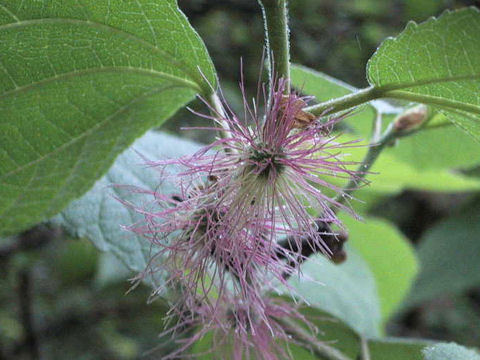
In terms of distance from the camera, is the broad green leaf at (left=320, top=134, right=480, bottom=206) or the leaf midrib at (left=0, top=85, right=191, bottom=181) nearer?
the leaf midrib at (left=0, top=85, right=191, bottom=181)

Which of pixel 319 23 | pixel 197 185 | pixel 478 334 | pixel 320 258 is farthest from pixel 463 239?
pixel 197 185

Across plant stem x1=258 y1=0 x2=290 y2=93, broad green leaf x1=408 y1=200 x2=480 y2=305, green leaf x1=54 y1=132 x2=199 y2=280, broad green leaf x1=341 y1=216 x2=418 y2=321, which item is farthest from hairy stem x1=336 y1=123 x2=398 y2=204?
broad green leaf x1=408 y1=200 x2=480 y2=305

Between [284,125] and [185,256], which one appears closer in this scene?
[284,125]

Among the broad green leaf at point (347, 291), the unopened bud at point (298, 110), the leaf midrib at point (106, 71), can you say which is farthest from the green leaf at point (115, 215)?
the broad green leaf at point (347, 291)

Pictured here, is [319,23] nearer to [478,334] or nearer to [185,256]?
[478,334]

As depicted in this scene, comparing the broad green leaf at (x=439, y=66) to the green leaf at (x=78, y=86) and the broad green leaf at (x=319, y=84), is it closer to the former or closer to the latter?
the green leaf at (x=78, y=86)

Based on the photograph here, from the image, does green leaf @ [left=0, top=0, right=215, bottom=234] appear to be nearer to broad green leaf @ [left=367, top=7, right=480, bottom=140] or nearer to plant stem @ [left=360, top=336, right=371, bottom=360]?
broad green leaf @ [left=367, top=7, right=480, bottom=140]

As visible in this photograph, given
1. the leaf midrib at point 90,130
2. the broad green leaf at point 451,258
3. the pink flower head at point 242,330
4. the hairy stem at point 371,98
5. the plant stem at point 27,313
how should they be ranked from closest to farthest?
the hairy stem at point 371,98 < the leaf midrib at point 90,130 < the pink flower head at point 242,330 < the plant stem at point 27,313 < the broad green leaf at point 451,258
